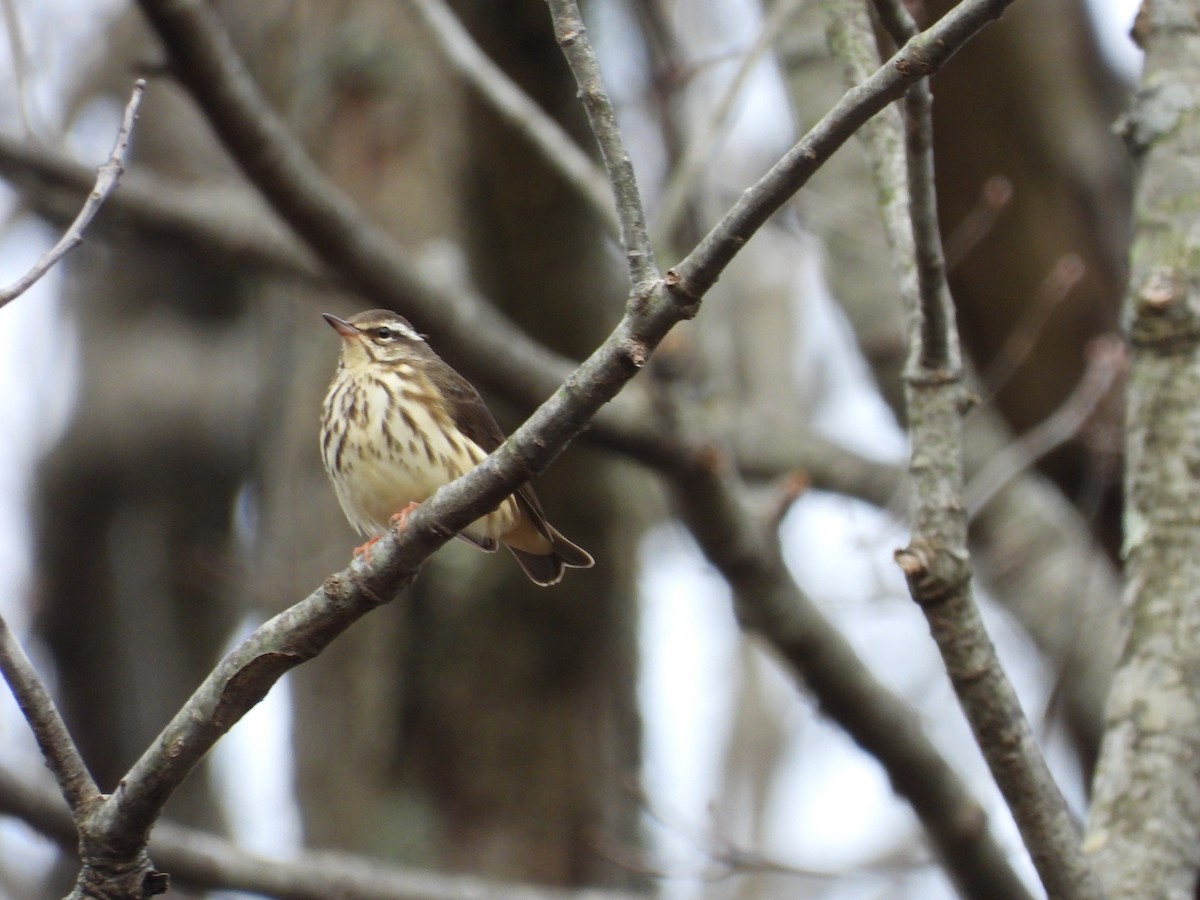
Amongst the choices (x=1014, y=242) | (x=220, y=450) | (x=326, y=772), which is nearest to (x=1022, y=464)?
(x=1014, y=242)

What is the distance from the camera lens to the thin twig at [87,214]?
327 centimetres

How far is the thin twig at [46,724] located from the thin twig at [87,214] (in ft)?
2.43

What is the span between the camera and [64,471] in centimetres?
1132

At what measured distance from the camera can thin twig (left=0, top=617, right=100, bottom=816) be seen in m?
3.22

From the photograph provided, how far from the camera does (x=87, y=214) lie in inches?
138

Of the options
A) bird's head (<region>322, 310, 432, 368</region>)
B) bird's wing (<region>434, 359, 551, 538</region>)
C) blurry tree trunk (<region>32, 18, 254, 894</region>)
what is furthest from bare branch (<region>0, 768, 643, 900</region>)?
blurry tree trunk (<region>32, 18, 254, 894</region>)

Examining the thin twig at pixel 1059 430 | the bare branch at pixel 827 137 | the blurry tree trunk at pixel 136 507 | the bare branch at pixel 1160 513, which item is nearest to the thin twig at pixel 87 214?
the bare branch at pixel 827 137

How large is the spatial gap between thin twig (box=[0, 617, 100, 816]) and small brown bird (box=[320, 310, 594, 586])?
195 cm

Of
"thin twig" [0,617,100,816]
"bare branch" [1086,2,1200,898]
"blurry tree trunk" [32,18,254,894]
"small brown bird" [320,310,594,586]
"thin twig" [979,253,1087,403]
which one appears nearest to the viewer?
→ "thin twig" [0,617,100,816]

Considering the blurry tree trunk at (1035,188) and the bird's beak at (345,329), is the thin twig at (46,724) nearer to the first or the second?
the bird's beak at (345,329)

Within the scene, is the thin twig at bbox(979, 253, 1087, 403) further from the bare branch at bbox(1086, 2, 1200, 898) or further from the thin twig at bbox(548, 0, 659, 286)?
the thin twig at bbox(548, 0, 659, 286)

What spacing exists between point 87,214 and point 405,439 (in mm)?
2212

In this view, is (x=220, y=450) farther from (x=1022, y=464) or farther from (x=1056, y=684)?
(x=1056, y=684)

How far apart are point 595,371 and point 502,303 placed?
6.69 meters
